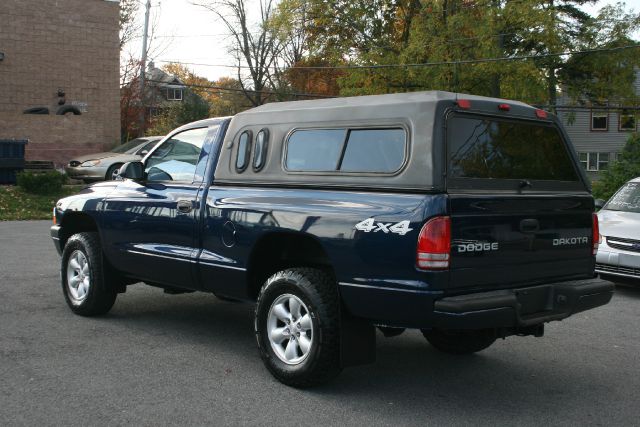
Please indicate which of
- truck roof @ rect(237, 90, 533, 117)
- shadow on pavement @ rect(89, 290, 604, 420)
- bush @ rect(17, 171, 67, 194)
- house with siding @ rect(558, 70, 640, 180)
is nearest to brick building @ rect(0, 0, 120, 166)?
bush @ rect(17, 171, 67, 194)

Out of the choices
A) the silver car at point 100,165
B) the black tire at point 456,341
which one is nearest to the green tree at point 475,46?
the silver car at point 100,165

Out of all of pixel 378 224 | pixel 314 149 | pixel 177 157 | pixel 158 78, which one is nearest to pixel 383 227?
pixel 378 224

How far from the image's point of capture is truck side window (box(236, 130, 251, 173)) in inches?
233

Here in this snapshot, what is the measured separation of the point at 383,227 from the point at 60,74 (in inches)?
1014

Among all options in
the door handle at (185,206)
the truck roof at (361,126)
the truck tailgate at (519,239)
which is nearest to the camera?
the truck tailgate at (519,239)

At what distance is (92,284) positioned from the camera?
7125 millimetres

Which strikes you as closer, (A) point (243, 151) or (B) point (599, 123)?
(A) point (243, 151)

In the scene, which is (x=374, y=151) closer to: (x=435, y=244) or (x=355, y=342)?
(x=435, y=244)

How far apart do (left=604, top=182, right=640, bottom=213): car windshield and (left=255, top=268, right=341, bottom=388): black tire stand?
675 centimetres

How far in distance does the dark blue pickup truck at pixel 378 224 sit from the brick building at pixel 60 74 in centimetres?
2286

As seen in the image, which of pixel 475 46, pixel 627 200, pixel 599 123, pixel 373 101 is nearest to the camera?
pixel 373 101

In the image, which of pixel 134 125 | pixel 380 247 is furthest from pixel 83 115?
pixel 380 247

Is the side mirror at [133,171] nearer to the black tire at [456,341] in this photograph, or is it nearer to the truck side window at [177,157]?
the truck side window at [177,157]

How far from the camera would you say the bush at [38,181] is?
68.3 feet
